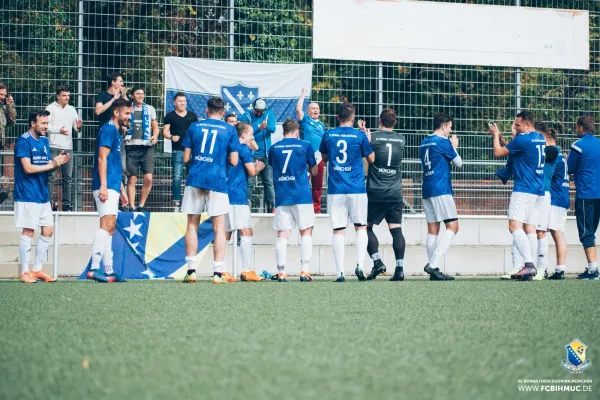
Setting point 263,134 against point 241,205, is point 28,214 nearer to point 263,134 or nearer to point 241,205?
point 241,205

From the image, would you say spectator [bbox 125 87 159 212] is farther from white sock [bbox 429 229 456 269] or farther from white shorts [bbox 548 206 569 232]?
white shorts [bbox 548 206 569 232]

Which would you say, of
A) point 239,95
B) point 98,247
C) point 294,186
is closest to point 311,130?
point 239,95

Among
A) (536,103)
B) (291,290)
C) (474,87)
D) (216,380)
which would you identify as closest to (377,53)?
(474,87)

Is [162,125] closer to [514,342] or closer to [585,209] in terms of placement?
[585,209]

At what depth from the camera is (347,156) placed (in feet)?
38.1

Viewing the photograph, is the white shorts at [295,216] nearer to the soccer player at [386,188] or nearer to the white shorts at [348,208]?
the white shorts at [348,208]

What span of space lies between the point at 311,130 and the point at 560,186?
3.99 meters

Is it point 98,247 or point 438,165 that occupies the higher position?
point 438,165

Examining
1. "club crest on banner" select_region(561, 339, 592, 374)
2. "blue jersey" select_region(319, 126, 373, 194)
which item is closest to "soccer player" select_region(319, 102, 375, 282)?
"blue jersey" select_region(319, 126, 373, 194)

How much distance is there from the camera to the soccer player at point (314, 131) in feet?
46.8

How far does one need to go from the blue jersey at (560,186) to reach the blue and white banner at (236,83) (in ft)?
13.9

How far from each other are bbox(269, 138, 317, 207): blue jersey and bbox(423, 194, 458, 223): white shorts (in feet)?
5.69

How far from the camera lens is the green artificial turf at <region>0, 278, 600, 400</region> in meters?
3.21

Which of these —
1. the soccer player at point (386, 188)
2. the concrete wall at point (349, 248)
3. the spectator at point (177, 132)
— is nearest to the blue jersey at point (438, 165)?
the soccer player at point (386, 188)
